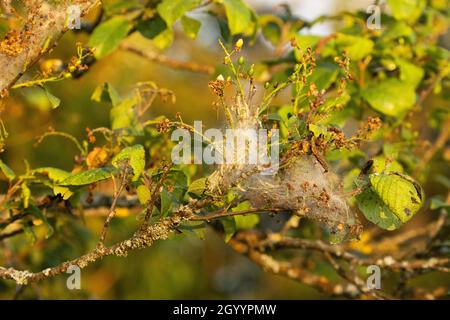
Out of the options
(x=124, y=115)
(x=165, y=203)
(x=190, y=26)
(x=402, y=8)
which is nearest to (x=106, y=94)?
(x=124, y=115)

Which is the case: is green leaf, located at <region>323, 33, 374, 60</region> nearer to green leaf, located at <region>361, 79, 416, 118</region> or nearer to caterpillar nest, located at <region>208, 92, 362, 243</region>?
green leaf, located at <region>361, 79, 416, 118</region>

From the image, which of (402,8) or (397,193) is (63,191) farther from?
(402,8)

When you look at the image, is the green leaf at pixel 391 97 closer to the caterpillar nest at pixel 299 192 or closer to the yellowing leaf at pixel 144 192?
the caterpillar nest at pixel 299 192

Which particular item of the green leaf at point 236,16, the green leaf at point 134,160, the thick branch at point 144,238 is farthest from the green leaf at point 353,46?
the thick branch at point 144,238

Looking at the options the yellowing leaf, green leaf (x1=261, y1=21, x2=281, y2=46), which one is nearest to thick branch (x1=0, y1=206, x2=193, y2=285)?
the yellowing leaf

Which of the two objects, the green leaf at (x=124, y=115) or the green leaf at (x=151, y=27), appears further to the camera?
the green leaf at (x=151, y=27)

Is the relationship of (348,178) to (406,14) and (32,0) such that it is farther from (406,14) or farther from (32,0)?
(32,0)

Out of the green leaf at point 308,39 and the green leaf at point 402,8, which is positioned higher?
the green leaf at point 402,8
